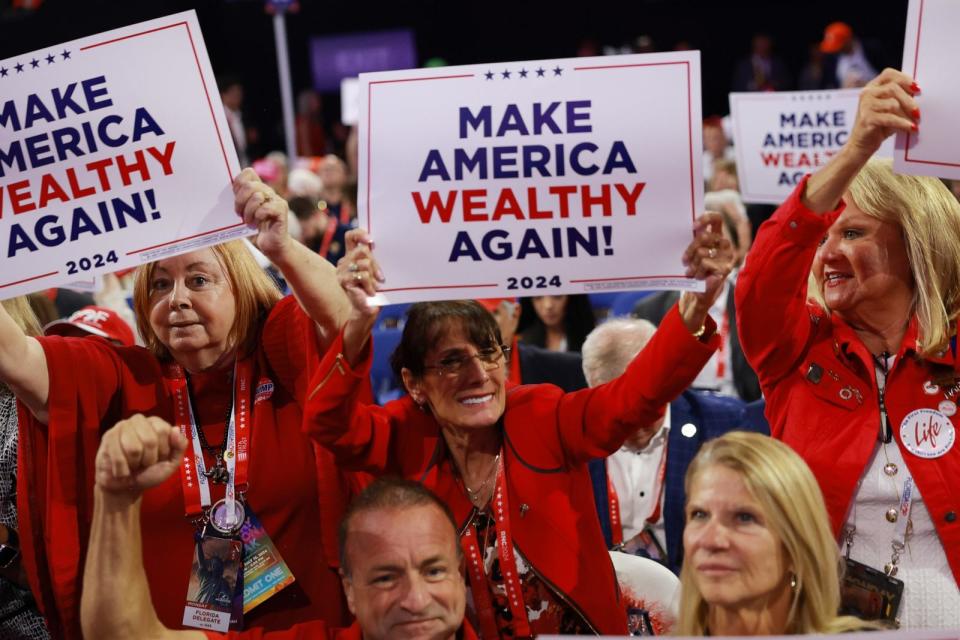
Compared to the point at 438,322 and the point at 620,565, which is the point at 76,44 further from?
the point at 620,565

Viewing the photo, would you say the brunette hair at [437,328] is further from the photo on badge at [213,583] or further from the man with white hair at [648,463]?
the man with white hair at [648,463]

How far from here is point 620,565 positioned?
3436mm

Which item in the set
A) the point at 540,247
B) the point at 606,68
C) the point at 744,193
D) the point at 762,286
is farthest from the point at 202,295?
the point at 744,193

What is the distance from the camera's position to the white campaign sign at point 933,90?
2832 millimetres

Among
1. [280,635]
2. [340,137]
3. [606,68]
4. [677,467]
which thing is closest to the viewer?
[280,635]

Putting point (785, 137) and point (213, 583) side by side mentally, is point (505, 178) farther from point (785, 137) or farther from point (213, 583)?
point (785, 137)

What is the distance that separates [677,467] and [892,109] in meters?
1.74

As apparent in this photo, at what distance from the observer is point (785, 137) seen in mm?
6449

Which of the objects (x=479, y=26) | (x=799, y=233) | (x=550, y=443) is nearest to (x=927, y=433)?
(x=799, y=233)

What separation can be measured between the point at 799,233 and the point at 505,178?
0.69 meters

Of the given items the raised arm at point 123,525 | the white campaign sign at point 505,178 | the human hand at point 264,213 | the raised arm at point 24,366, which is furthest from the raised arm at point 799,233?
the raised arm at point 24,366

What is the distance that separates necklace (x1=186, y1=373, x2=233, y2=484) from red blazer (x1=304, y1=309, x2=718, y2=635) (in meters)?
0.32

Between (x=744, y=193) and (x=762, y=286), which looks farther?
(x=744, y=193)

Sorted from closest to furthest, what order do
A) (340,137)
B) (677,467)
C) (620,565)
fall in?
1. (620,565)
2. (677,467)
3. (340,137)
